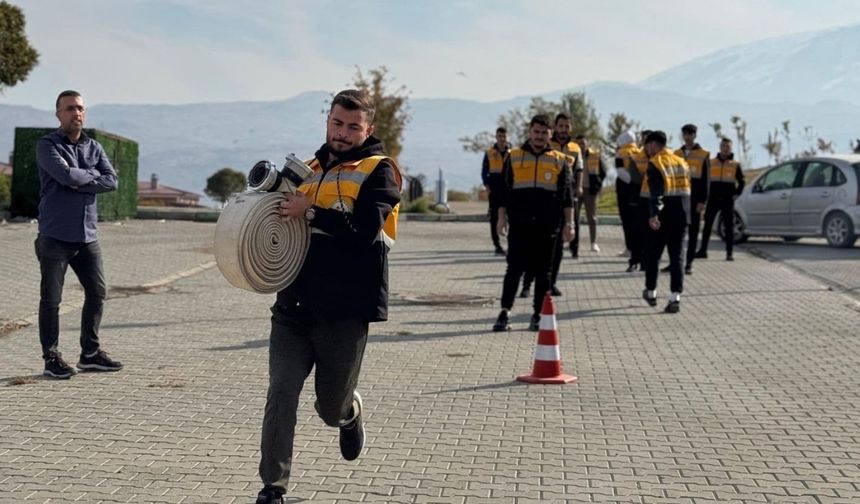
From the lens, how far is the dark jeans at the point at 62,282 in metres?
9.08

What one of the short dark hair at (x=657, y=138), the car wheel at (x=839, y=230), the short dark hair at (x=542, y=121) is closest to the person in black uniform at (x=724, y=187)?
the car wheel at (x=839, y=230)

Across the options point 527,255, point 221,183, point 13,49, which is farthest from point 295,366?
point 221,183

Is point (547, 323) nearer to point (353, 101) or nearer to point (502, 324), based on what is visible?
point (502, 324)

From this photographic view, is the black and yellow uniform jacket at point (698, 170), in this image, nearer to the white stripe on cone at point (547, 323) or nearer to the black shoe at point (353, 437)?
A: the white stripe on cone at point (547, 323)

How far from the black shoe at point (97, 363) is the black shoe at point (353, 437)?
3.79 meters

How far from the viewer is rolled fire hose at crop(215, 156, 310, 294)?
17.6ft

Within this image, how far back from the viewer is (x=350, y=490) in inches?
245

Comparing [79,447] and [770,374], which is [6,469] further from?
[770,374]

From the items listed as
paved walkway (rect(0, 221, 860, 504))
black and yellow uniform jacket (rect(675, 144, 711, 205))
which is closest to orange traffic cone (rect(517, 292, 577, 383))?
paved walkway (rect(0, 221, 860, 504))

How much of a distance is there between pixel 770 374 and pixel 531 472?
3978 mm

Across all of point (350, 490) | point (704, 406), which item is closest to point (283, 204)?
point (350, 490)

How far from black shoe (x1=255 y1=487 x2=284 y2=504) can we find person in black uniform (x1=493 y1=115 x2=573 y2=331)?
6.86m

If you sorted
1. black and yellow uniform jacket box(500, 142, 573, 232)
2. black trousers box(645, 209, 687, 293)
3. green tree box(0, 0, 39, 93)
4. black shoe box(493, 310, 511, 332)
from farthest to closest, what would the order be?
green tree box(0, 0, 39, 93)
black trousers box(645, 209, 687, 293)
black shoe box(493, 310, 511, 332)
black and yellow uniform jacket box(500, 142, 573, 232)

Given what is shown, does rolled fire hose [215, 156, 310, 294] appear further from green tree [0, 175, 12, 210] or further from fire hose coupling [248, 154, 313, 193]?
green tree [0, 175, 12, 210]
